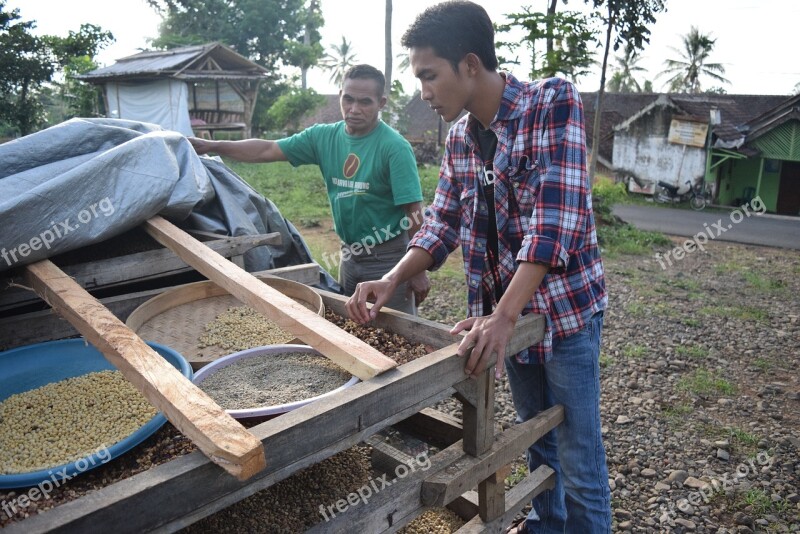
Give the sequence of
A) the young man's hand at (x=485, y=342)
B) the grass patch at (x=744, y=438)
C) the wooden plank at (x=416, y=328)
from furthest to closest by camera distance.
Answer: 1. the grass patch at (x=744, y=438)
2. the wooden plank at (x=416, y=328)
3. the young man's hand at (x=485, y=342)

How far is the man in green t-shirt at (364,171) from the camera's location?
3412 mm

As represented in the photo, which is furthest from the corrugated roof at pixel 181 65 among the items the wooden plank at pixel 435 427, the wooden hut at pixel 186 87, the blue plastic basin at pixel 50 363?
the wooden plank at pixel 435 427

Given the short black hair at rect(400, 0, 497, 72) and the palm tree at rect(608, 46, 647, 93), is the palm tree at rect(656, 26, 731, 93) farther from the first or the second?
the short black hair at rect(400, 0, 497, 72)

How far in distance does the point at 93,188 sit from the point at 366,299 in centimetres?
113

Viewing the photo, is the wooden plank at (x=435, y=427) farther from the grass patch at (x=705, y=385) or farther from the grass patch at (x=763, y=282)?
the grass patch at (x=763, y=282)

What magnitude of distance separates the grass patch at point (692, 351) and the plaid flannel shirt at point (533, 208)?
4133mm

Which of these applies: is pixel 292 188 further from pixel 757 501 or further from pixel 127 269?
pixel 757 501

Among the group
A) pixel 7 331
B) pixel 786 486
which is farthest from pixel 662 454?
pixel 7 331

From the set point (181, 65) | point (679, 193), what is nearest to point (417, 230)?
point (181, 65)

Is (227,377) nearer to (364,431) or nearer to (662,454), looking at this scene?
(364,431)

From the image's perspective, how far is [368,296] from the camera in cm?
226

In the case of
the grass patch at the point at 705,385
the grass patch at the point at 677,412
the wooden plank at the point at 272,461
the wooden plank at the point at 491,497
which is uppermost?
the wooden plank at the point at 272,461

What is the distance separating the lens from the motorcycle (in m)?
22.2

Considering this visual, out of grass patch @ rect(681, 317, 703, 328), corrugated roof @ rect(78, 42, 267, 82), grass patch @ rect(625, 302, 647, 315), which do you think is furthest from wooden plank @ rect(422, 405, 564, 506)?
corrugated roof @ rect(78, 42, 267, 82)
